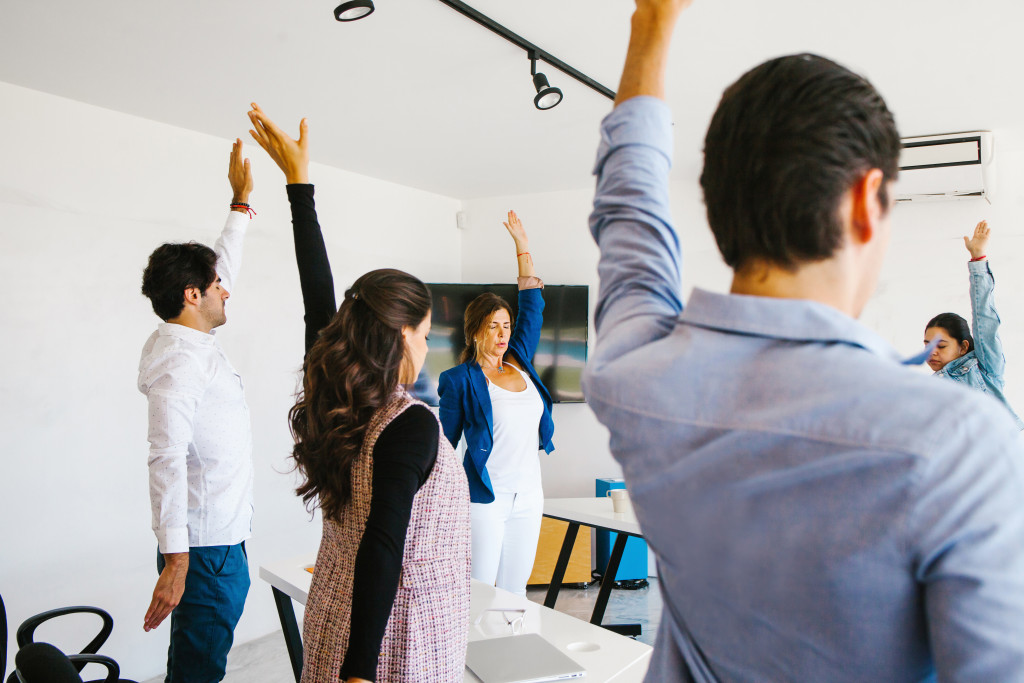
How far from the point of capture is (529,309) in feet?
9.87

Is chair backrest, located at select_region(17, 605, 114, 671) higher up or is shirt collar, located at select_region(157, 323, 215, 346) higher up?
shirt collar, located at select_region(157, 323, 215, 346)

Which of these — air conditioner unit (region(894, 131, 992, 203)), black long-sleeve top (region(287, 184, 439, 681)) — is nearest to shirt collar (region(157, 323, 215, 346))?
black long-sleeve top (region(287, 184, 439, 681))

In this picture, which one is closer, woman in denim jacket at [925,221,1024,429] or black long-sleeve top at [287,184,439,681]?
black long-sleeve top at [287,184,439,681]

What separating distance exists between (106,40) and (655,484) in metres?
2.89

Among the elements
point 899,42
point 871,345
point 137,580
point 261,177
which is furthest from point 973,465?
point 261,177

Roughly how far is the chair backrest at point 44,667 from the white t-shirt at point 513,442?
1.70 m

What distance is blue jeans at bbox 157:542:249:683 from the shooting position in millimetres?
1950

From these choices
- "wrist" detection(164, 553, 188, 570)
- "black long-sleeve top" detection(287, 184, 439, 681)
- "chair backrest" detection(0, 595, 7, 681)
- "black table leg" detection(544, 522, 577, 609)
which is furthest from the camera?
"black table leg" detection(544, 522, 577, 609)

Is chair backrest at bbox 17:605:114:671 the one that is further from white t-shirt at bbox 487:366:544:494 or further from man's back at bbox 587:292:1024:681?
man's back at bbox 587:292:1024:681

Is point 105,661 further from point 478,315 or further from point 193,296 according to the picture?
point 478,315

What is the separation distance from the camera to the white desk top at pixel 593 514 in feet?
9.45

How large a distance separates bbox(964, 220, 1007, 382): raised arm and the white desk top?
173 cm

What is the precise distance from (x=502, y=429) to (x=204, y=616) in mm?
1319

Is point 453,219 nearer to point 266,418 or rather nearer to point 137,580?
point 266,418
